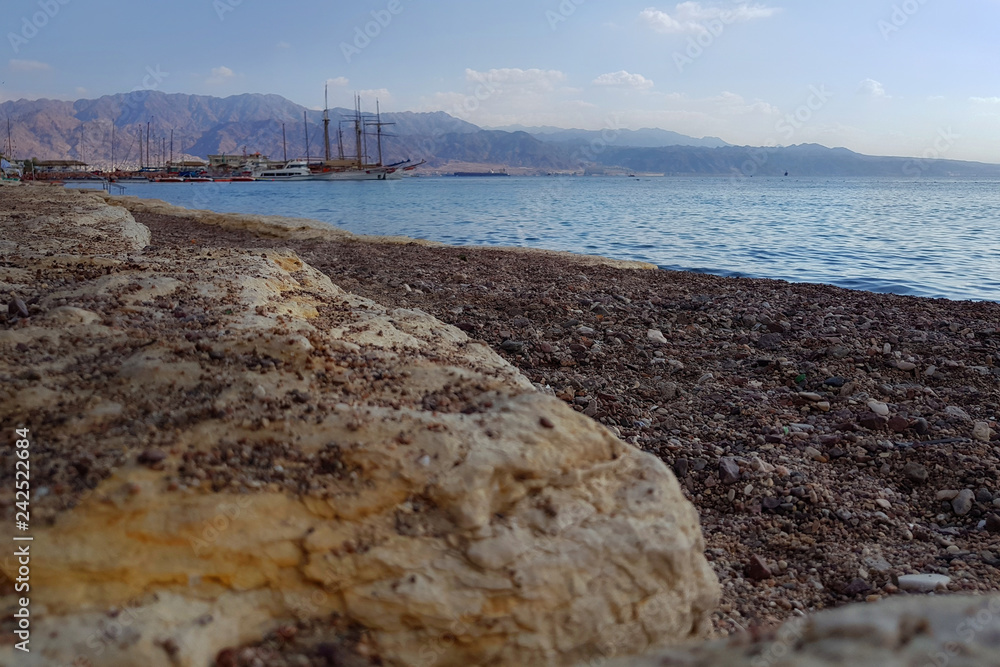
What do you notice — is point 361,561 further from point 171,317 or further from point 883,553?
point 883,553

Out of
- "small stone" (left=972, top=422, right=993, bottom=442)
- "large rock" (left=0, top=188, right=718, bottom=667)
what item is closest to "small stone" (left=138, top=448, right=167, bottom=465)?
"large rock" (left=0, top=188, right=718, bottom=667)

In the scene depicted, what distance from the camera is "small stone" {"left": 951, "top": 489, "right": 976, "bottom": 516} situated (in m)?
4.52

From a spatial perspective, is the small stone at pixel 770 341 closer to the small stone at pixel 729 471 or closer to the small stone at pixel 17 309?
the small stone at pixel 729 471

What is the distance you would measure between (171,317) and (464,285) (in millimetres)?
7531

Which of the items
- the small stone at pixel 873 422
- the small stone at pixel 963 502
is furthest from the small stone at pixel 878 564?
the small stone at pixel 873 422

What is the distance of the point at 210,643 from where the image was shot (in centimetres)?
203

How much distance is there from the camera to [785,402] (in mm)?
6422

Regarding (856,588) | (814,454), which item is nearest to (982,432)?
(814,454)

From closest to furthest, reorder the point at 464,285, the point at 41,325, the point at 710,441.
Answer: the point at 41,325 < the point at 710,441 < the point at 464,285

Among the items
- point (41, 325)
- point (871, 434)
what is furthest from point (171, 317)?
point (871, 434)

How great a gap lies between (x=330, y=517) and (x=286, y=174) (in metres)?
120

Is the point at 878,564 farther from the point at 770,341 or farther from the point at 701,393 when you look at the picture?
the point at 770,341

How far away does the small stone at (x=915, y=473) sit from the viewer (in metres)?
4.90

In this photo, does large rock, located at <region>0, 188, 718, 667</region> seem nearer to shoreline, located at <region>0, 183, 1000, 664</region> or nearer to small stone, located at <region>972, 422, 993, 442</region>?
shoreline, located at <region>0, 183, 1000, 664</region>
